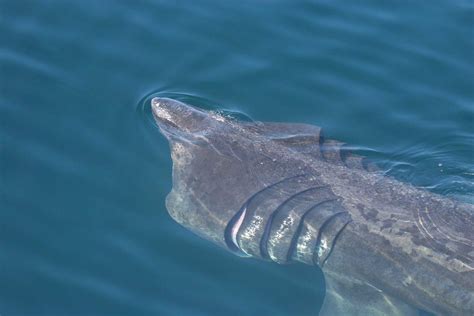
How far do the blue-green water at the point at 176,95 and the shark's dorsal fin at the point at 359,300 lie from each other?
0.19 metres

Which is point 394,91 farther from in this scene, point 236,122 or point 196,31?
point 196,31

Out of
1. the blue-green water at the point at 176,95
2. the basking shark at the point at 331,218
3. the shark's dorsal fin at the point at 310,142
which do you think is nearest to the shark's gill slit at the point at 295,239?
the basking shark at the point at 331,218

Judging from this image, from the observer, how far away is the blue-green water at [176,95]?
8938 millimetres

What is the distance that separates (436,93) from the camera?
1181cm

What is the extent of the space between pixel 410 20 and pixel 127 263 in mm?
7260

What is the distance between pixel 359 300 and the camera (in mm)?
9578

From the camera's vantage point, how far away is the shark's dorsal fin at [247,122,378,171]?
10.6 metres

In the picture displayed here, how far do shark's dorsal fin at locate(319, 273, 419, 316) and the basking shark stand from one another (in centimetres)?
1

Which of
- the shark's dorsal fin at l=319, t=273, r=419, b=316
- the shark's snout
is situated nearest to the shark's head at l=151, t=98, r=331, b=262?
the shark's snout


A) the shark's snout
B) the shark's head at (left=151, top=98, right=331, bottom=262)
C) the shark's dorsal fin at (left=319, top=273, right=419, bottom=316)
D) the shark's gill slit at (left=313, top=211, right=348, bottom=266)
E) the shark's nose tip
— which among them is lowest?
the shark's dorsal fin at (left=319, top=273, right=419, bottom=316)

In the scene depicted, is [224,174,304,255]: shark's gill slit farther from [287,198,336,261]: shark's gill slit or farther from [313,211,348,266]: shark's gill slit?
[313,211,348,266]: shark's gill slit

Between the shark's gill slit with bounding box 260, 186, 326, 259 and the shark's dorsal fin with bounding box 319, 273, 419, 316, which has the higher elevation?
the shark's gill slit with bounding box 260, 186, 326, 259

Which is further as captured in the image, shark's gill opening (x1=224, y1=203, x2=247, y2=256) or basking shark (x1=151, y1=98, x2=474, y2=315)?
shark's gill opening (x1=224, y1=203, x2=247, y2=256)

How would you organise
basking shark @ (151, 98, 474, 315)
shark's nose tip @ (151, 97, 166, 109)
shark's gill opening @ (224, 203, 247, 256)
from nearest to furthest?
basking shark @ (151, 98, 474, 315)
shark's gill opening @ (224, 203, 247, 256)
shark's nose tip @ (151, 97, 166, 109)
